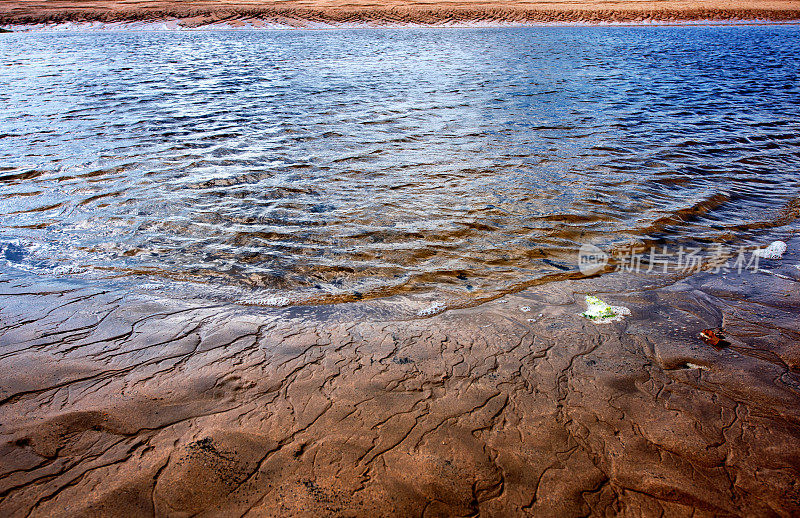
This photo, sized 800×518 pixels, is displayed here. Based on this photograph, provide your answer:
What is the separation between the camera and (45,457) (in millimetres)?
2062

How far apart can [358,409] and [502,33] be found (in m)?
30.0

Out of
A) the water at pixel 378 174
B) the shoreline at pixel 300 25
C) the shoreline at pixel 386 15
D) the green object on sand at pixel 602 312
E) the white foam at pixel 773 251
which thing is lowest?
the green object on sand at pixel 602 312

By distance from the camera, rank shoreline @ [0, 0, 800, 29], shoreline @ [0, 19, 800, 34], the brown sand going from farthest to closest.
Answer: the brown sand, shoreline @ [0, 0, 800, 29], shoreline @ [0, 19, 800, 34]

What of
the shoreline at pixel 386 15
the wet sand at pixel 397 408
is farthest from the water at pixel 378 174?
the shoreline at pixel 386 15

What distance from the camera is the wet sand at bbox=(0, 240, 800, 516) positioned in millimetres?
1926

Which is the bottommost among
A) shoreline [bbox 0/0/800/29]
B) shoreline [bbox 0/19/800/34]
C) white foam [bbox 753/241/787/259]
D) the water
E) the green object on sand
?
the green object on sand

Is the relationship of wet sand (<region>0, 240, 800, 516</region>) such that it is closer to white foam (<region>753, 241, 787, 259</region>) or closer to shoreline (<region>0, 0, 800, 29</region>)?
white foam (<region>753, 241, 787, 259</region>)

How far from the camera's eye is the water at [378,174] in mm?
3998

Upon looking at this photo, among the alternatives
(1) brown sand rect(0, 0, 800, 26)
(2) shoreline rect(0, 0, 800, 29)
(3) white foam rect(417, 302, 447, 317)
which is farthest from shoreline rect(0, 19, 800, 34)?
(3) white foam rect(417, 302, 447, 317)

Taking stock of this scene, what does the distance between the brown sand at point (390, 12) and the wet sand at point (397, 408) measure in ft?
113

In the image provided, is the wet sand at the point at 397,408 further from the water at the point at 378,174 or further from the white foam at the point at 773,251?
the white foam at the point at 773,251

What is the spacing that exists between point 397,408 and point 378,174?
4.09 m

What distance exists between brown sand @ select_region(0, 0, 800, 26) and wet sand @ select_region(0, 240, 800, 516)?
34425 mm

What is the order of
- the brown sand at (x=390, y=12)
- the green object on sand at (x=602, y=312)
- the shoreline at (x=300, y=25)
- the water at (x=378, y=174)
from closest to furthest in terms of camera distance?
the green object on sand at (x=602, y=312), the water at (x=378, y=174), the shoreline at (x=300, y=25), the brown sand at (x=390, y=12)
